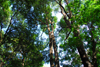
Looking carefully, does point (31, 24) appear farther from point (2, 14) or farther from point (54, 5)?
point (54, 5)

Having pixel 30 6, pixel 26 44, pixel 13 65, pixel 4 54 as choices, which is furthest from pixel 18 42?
pixel 30 6

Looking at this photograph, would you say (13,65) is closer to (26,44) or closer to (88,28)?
(26,44)

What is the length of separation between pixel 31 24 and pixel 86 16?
8682 millimetres

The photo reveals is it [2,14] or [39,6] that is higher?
[39,6]

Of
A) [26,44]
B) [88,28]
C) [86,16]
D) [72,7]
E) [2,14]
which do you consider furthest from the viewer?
[26,44]

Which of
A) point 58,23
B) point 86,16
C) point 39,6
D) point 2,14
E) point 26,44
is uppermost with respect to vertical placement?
point 39,6

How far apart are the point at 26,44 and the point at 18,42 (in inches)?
46.3

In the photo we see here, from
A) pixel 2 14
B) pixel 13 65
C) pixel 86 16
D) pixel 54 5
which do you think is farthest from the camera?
pixel 54 5

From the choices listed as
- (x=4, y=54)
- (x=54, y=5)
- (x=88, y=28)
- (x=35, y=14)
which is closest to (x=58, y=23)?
(x=54, y=5)

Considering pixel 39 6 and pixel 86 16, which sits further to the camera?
pixel 39 6

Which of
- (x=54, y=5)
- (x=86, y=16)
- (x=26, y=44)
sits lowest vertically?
(x=86, y=16)

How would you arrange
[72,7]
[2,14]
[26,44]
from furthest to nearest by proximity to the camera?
[26,44]
[2,14]
[72,7]

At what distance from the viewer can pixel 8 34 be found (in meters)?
11.0

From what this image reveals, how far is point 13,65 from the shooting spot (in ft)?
37.3
